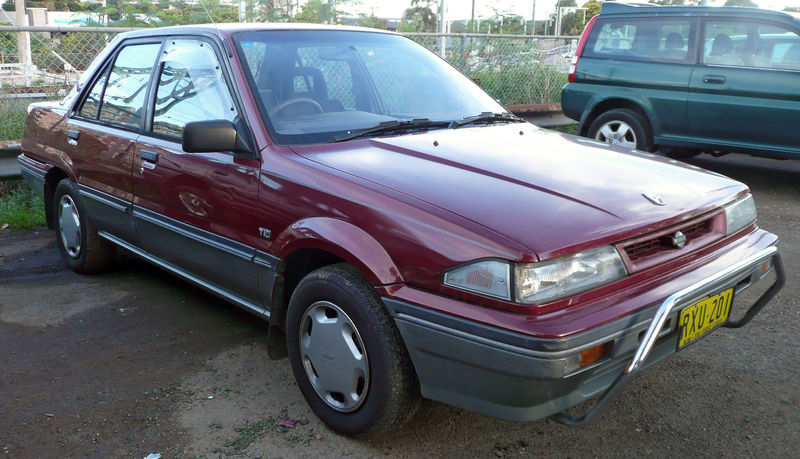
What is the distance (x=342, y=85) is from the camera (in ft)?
11.2

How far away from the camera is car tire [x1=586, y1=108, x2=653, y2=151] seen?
292 inches

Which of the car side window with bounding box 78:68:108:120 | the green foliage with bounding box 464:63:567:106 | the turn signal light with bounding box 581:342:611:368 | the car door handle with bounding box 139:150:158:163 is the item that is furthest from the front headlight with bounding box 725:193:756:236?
the green foliage with bounding box 464:63:567:106

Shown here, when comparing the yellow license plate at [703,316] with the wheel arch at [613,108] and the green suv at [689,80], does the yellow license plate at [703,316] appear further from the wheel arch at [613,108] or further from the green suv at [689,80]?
the wheel arch at [613,108]

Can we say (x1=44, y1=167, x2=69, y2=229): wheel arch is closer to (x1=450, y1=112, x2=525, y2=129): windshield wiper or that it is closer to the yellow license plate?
(x1=450, y1=112, x2=525, y2=129): windshield wiper

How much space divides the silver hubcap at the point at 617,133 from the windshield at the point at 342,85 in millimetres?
4064

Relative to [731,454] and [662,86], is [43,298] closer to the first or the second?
[731,454]

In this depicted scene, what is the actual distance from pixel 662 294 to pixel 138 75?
3.03m

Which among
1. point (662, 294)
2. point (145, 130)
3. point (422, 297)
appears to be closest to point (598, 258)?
point (662, 294)

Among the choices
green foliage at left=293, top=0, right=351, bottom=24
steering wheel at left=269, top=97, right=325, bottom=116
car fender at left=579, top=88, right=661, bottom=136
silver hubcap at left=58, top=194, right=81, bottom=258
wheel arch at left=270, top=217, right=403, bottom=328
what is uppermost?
green foliage at left=293, top=0, right=351, bottom=24

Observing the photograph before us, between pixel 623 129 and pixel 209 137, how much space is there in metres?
5.68

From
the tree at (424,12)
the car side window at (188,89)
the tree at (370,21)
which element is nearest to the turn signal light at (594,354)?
the car side window at (188,89)

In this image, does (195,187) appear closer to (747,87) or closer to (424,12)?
(747,87)

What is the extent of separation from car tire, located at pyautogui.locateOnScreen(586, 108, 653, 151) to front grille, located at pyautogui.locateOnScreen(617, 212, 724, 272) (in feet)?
15.5

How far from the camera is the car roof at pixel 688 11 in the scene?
256 inches
